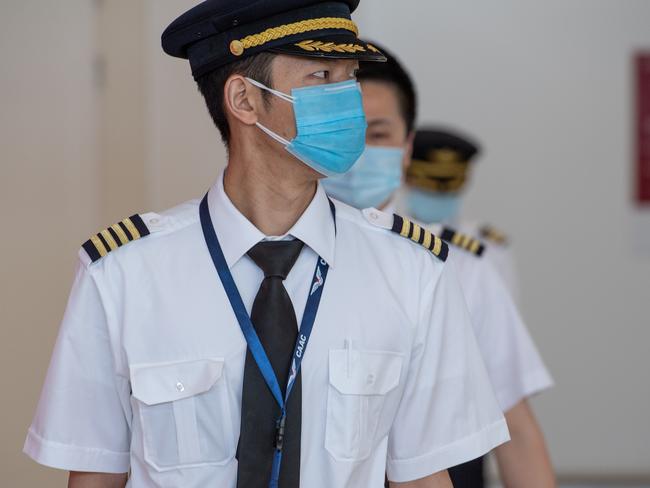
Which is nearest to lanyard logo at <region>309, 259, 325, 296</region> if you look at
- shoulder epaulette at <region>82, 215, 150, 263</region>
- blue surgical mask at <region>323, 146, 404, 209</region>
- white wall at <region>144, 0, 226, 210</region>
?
shoulder epaulette at <region>82, 215, 150, 263</region>

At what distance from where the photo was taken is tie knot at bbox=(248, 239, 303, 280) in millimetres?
1777

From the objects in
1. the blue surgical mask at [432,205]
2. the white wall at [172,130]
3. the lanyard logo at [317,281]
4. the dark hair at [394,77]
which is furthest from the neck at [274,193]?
the blue surgical mask at [432,205]

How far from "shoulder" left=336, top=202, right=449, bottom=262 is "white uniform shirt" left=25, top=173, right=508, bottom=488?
0.05ft

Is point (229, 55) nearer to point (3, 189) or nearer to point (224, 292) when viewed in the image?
point (224, 292)

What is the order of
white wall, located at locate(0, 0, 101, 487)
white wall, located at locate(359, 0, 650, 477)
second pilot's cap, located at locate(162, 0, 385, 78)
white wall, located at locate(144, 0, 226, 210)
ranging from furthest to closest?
white wall, located at locate(359, 0, 650, 477), white wall, located at locate(144, 0, 226, 210), white wall, located at locate(0, 0, 101, 487), second pilot's cap, located at locate(162, 0, 385, 78)

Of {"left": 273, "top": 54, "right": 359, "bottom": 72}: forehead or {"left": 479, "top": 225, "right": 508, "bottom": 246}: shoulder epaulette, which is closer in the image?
{"left": 273, "top": 54, "right": 359, "bottom": 72}: forehead

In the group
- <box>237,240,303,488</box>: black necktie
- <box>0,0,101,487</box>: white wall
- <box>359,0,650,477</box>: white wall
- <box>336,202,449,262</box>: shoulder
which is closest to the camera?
<box>237,240,303,488</box>: black necktie

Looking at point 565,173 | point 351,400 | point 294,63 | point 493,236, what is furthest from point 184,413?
point 565,173

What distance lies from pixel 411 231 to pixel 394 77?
82 cm

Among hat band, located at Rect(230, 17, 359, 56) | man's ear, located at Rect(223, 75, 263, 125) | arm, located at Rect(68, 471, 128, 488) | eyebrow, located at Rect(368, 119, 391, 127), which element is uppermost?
hat band, located at Rect(230, 17, 359, 56)

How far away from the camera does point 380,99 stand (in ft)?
8.46

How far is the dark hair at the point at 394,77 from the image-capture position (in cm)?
260

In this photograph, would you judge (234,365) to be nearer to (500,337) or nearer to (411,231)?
(411,231)

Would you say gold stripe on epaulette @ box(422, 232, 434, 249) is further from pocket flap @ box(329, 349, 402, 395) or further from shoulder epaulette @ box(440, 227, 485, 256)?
shoulder epaulette @ box(440, 227, 485, 256)
